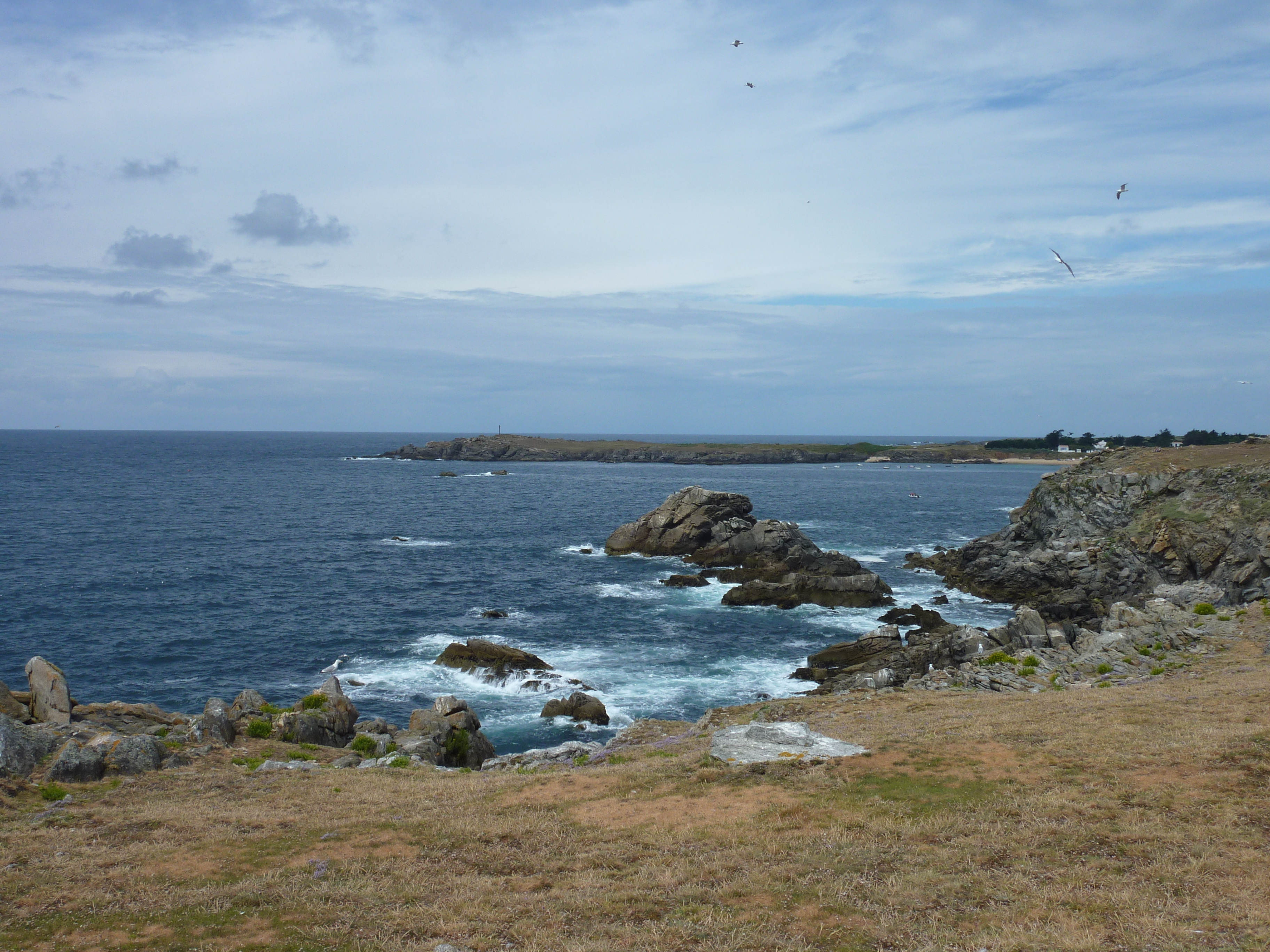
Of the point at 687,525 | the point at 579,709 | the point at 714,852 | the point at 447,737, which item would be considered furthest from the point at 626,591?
the point at 714,852

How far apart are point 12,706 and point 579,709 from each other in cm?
2167

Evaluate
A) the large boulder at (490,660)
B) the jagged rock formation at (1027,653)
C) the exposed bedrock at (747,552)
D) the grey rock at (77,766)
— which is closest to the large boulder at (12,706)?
the grey rock at (77,766)

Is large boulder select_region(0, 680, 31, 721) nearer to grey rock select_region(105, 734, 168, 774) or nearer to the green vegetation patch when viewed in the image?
grey rock select_region(105, 734, 168, 774)

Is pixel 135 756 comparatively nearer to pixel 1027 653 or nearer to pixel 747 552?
pixel 1027 653

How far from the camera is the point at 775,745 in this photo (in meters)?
21.5

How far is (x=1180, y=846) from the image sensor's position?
1380 cm

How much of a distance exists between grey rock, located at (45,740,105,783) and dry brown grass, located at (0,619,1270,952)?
2.22 ft

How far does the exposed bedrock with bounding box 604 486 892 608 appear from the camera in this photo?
59188mm

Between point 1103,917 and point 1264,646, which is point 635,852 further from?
point 1264,646

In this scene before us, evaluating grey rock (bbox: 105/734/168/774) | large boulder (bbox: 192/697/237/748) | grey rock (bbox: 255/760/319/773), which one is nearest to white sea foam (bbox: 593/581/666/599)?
large boulder (bbox: 192/697/237/748)

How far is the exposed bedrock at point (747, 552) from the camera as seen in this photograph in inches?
2330

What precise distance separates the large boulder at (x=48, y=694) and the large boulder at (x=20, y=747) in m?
2.95

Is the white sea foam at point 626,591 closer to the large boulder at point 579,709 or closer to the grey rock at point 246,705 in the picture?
the large boulder at point 579,709

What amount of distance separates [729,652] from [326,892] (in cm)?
3555
